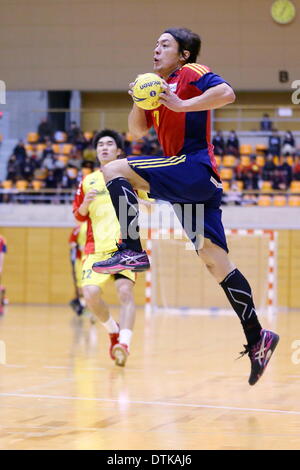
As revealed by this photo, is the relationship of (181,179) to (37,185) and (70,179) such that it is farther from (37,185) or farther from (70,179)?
(37,185)

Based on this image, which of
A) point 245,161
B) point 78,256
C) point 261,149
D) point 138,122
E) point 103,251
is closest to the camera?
point 138,122

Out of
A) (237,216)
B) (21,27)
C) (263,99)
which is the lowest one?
(237,216)

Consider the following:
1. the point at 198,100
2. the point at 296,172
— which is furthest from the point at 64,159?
the point at 198,100

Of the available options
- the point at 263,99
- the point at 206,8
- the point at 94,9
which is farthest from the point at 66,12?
the point at 263,99

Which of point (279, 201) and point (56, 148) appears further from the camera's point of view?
point (56, 148)

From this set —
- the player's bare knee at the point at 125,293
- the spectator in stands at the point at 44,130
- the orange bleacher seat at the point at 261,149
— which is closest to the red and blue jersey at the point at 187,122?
the player's bare knee at the point at 125,293

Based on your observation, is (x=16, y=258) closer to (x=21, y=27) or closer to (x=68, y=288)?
(x=68, y=288)

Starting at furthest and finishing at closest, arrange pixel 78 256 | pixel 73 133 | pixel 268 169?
pixel 73 133, pixel 268 169, pixel 78 256

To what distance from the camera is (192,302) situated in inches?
760

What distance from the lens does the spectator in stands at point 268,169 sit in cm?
2125

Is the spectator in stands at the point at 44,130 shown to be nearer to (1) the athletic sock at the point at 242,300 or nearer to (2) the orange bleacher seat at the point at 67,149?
(2) the orange bleacher seat at the point at 67,149

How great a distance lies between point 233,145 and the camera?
22.2 meters

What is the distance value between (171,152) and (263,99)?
21029 mm

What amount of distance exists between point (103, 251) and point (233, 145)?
48.4ft
